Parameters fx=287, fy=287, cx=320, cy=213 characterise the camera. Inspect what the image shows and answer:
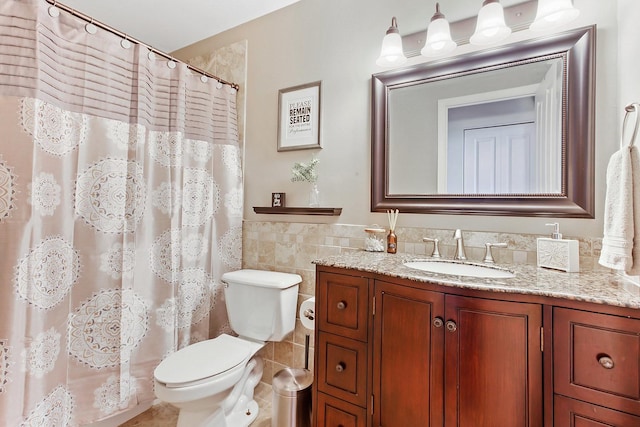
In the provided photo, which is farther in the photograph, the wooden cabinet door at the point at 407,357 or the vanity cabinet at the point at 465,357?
the wooden cabinet door at the point at 407,357

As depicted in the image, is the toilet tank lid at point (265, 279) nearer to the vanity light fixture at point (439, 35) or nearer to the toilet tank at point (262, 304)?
the toilet tank at point (262, 304)

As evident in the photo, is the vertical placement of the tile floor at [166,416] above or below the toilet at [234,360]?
below

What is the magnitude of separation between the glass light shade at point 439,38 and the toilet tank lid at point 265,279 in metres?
1.42

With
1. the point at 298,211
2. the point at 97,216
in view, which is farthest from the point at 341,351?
the point at 97,216

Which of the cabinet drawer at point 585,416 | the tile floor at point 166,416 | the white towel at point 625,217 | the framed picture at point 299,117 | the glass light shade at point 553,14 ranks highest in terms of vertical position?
the glass light shade at point 553,14

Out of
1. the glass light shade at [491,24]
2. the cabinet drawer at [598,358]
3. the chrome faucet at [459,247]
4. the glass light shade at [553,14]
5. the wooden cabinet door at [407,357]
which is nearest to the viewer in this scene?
the cabinet drawer at [598,358]

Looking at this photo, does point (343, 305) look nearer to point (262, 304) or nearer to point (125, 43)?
point (262, 304)

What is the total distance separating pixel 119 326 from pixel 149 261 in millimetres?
351

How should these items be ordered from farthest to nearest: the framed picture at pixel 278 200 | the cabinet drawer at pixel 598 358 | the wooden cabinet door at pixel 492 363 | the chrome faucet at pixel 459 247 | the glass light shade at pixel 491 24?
1. the framed picture at pixel 278 200
2. the chrome faucet at pixel 459 247
3. the glass light shade at pixel 491 24
4. the wooden cabinet door at pixel 492 363
5. the cabinet drawer at pixel 598 358

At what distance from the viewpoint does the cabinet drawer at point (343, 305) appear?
1146 millimetres

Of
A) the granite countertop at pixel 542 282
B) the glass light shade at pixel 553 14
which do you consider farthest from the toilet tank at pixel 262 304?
the glass light shade at pixel 553 14

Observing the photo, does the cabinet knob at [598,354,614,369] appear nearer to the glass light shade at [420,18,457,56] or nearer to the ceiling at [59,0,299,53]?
the glass light shade at [420,18,457,56]

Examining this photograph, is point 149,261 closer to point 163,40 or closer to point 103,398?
point 103,398

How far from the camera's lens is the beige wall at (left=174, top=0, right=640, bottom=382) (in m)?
1.14
